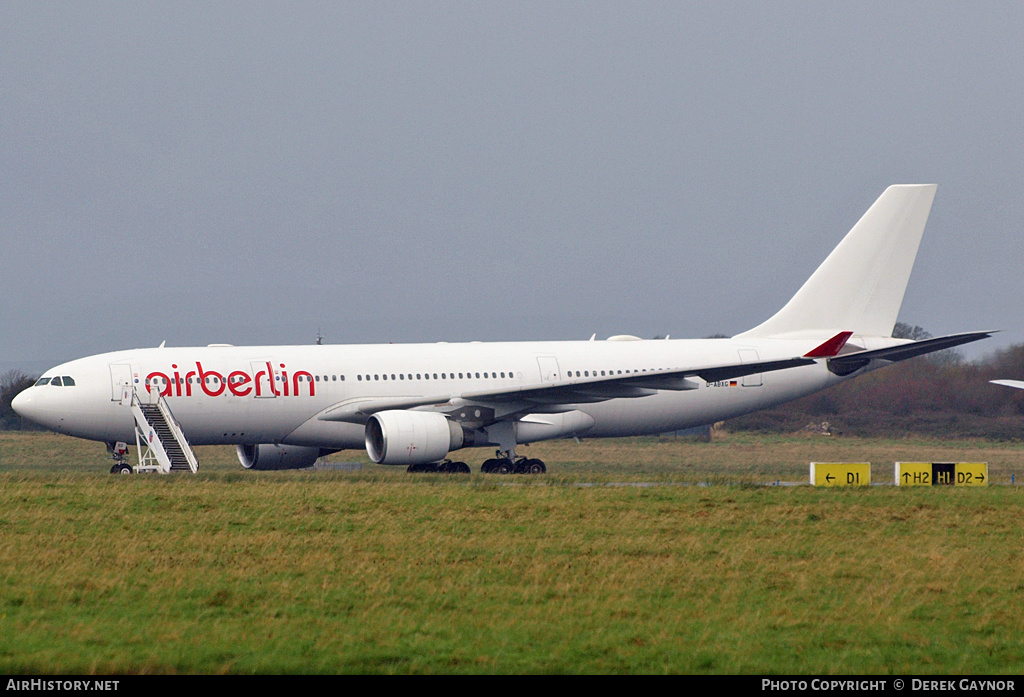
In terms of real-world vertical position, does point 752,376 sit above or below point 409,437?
above

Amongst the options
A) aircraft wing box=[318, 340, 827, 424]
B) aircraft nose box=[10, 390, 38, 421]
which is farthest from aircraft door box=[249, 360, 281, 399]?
aircraft nose box=[10, 390, 38, 421]

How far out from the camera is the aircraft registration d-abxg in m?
31.0

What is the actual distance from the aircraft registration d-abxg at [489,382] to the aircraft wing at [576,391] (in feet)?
0.17

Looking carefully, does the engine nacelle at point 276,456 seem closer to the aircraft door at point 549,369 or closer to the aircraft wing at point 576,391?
the aircraft wing at point 576,391

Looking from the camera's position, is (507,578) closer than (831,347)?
Yes

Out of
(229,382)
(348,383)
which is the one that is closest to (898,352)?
(348,383)

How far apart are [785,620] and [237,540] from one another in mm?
8459

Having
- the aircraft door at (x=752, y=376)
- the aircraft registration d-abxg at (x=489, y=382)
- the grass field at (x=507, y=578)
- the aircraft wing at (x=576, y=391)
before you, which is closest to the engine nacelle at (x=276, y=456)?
the aircraft registration d-abxg at (x=489, y=382)

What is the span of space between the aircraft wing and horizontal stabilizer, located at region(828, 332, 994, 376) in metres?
3.04

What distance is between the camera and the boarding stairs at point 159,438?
29547mm

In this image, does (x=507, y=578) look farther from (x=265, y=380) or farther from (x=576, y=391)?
(x=265, y=380)

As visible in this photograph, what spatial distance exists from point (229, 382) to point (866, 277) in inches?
753

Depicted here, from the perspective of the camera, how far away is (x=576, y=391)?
3178 centimetres

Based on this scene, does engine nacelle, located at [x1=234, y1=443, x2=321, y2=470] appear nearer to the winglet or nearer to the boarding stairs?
the boarding stairs
